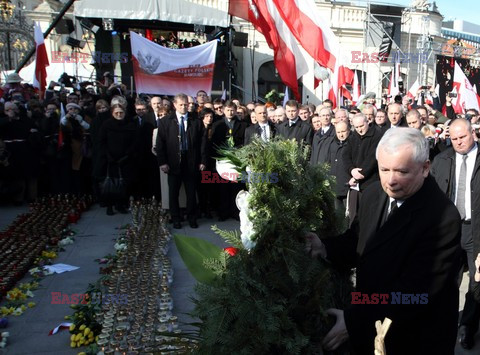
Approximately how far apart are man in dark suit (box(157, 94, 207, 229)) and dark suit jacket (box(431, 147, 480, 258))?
3.90m

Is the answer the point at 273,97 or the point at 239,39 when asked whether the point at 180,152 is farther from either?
the point at 239,39

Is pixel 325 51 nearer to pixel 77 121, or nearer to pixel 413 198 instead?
pixel 77 121

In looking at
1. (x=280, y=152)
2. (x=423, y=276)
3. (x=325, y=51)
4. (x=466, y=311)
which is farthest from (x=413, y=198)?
(x=325, y=51)

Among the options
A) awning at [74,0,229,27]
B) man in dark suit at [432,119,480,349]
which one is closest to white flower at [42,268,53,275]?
man in dark suit at [432,119,480,349]

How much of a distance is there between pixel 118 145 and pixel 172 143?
3.60ft

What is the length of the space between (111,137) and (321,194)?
605cm

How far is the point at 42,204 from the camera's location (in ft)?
27.2

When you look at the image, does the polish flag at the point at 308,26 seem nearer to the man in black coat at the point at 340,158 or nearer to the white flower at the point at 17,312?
the man in black coat at the point at 340,158

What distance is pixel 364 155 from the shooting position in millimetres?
6195

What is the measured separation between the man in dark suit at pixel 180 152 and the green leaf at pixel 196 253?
496 centimetres

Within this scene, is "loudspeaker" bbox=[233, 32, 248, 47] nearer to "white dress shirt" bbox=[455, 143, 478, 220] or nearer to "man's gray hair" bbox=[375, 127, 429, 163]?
"white dress shirt" bbox=[455, 143, 478, 220]

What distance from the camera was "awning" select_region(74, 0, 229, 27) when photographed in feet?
48.1
